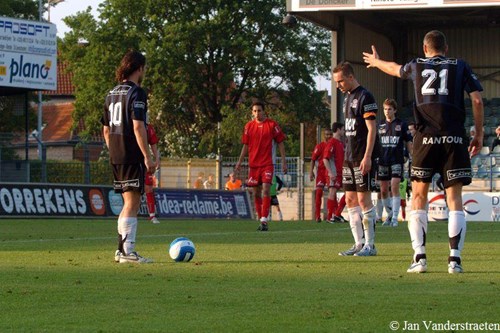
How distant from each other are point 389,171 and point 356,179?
33.7ft

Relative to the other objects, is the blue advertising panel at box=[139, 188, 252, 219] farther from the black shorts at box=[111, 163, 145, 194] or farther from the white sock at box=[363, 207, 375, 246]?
the black shorts at box=[111, 163, 145, 194]

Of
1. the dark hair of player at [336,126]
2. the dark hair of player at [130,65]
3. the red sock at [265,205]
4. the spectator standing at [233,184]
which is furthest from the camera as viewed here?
the spectator standing at [233,184]

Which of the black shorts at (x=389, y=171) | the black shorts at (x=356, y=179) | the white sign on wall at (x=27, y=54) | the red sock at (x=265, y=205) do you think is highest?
the white sign on wall at (x=27, y=54)

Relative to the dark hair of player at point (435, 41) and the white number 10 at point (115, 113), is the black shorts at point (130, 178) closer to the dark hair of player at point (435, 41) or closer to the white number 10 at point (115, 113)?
the white number 10 at point (115, 113)

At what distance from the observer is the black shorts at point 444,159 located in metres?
11.1

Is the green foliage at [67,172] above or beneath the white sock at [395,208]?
above

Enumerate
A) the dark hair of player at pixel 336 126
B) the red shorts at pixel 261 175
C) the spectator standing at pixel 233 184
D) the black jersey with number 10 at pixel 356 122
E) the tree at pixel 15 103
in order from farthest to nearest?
the tree at pixel 15 103 → the spectator standing at pixel 233 184 → the dark hair of player at pixel 336 126 → the red shorts at pixel 261 175 → the black jersey with number 10 at pixel 356 122

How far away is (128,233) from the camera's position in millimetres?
12953

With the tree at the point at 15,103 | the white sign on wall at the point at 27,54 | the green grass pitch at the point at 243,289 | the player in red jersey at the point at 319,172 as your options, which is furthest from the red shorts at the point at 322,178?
the tree at the point at 15,103

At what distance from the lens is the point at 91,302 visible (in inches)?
342

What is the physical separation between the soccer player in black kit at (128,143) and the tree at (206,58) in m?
54.2

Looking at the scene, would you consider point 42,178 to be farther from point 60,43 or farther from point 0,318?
point 60,43

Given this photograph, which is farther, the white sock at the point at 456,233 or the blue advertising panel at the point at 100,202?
the blue advertising panel at the point at 100,202

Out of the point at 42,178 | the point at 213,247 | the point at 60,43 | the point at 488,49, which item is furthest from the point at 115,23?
the point at 213,247
